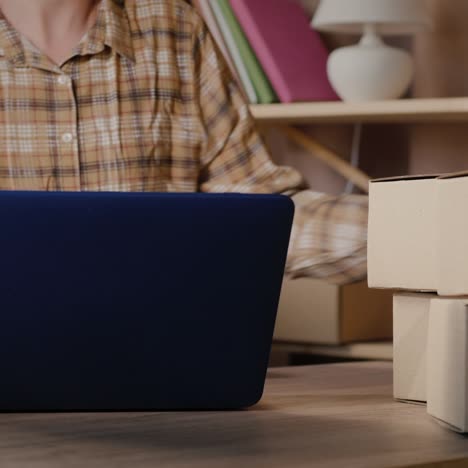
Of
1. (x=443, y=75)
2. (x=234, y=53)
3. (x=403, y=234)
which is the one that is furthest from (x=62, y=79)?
(x=403, y=234)

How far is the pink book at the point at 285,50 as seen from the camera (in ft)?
7.30

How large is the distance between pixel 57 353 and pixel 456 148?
5.14 feet

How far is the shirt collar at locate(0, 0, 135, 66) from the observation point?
2.08 metres

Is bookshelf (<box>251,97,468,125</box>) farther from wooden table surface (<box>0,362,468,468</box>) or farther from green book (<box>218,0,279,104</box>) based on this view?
wooden table surface (<box>0,362,468,468</box>)

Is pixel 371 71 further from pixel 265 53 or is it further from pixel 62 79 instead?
pixel 62 79

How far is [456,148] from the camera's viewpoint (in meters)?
2.28

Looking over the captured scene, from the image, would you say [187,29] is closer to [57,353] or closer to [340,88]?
[340,88]

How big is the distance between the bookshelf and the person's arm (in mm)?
69

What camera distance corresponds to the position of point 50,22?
2150mm

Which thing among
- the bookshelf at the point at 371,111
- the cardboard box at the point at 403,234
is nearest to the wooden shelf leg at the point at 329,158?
the bookshelf at the point at 371,111

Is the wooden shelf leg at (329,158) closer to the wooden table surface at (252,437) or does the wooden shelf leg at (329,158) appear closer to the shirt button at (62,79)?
the shirt button at (62,79)

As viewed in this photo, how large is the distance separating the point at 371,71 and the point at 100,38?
0.52 meters

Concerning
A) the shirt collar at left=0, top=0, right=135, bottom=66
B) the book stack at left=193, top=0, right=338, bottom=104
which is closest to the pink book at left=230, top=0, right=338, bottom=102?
the book stack at left=193, top=0, right=338, bottom=104

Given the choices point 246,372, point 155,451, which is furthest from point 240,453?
point 246,372
